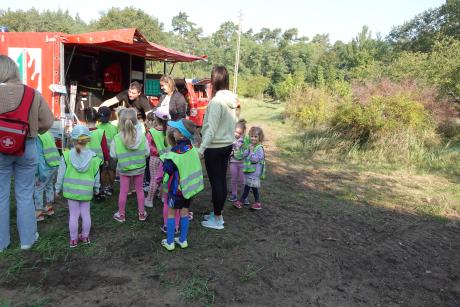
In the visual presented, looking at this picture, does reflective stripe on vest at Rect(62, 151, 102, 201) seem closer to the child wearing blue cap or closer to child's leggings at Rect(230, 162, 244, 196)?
the child wearing blue cap

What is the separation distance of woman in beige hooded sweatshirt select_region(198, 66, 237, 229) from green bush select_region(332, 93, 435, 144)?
6.76 m

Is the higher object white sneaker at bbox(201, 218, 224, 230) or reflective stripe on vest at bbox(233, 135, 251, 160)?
reflective stripe on vest at bbox(233, 135, 251, 160)

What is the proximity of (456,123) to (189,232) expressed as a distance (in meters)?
11.3

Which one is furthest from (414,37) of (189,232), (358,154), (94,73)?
(189,232)

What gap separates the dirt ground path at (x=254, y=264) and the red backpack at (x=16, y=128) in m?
1.05

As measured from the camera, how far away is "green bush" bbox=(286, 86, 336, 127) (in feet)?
43.1

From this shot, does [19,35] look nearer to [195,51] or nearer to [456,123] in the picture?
[456,123]

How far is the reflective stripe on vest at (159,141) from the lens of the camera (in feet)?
14.7

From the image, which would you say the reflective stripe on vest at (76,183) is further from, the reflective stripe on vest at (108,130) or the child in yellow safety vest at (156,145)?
the reflective stripe on vest at (108,130)

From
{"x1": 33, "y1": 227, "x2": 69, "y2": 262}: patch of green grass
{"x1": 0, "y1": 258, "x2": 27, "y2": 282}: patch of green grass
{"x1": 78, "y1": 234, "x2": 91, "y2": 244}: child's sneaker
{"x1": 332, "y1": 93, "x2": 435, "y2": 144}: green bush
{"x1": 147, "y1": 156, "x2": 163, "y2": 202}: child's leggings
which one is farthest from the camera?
{"x1": 332, "y1": 93, "x2": 435, "y2": 144}: green bush

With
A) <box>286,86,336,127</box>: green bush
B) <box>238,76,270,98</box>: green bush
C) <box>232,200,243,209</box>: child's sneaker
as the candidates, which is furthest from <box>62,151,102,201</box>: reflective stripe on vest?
<box>238,76,270,98</box>: green bush

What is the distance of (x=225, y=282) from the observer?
314cm

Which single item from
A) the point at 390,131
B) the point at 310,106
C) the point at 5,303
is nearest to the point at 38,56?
the point at 5,303

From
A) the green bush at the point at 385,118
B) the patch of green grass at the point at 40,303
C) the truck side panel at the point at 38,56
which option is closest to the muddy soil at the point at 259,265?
the patch of green grass at the point at 40,303
